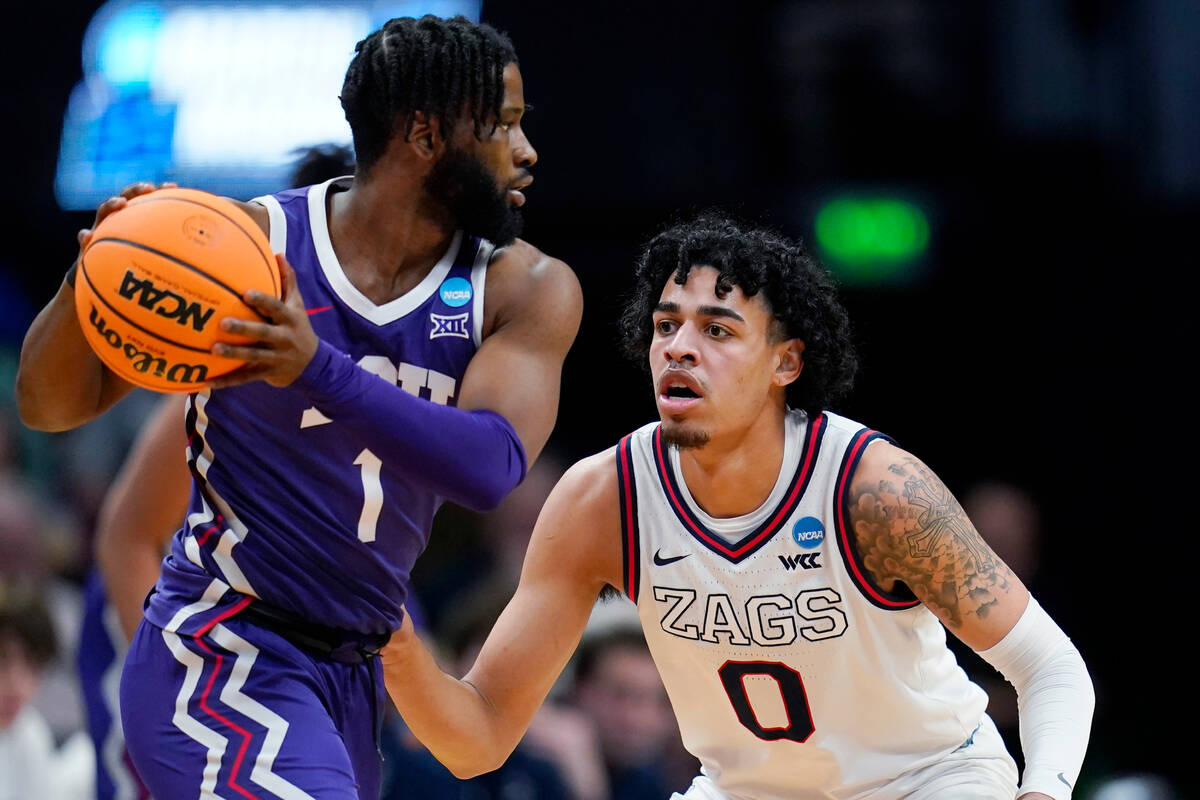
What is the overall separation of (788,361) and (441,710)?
1246 mm

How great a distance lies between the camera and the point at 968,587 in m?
3.57

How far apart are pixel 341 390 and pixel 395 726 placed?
3.19m

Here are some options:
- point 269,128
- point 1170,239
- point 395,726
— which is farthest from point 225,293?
point 1170,239

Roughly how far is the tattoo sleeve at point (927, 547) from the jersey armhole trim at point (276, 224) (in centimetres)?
145

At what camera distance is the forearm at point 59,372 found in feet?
10.1

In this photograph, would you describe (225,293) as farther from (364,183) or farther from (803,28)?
(803,28)

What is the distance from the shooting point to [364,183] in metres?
3.36

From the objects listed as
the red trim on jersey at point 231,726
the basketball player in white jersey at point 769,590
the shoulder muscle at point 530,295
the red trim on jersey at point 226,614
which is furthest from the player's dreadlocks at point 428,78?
the red trim on jersey at point 231,726

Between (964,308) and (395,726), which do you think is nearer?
(395,726)

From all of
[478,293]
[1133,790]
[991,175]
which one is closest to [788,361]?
[478,293]

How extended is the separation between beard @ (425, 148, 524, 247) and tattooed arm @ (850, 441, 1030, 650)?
3.57ft

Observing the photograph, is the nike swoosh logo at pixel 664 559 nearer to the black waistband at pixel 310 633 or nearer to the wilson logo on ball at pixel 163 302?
the black waistband at pixel 310 633

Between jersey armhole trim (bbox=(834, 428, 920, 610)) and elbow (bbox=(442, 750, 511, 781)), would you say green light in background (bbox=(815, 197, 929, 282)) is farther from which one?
elbow (bbox=(442, 750, 511, 781))

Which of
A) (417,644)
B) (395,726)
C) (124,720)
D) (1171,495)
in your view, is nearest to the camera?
(124,720)
